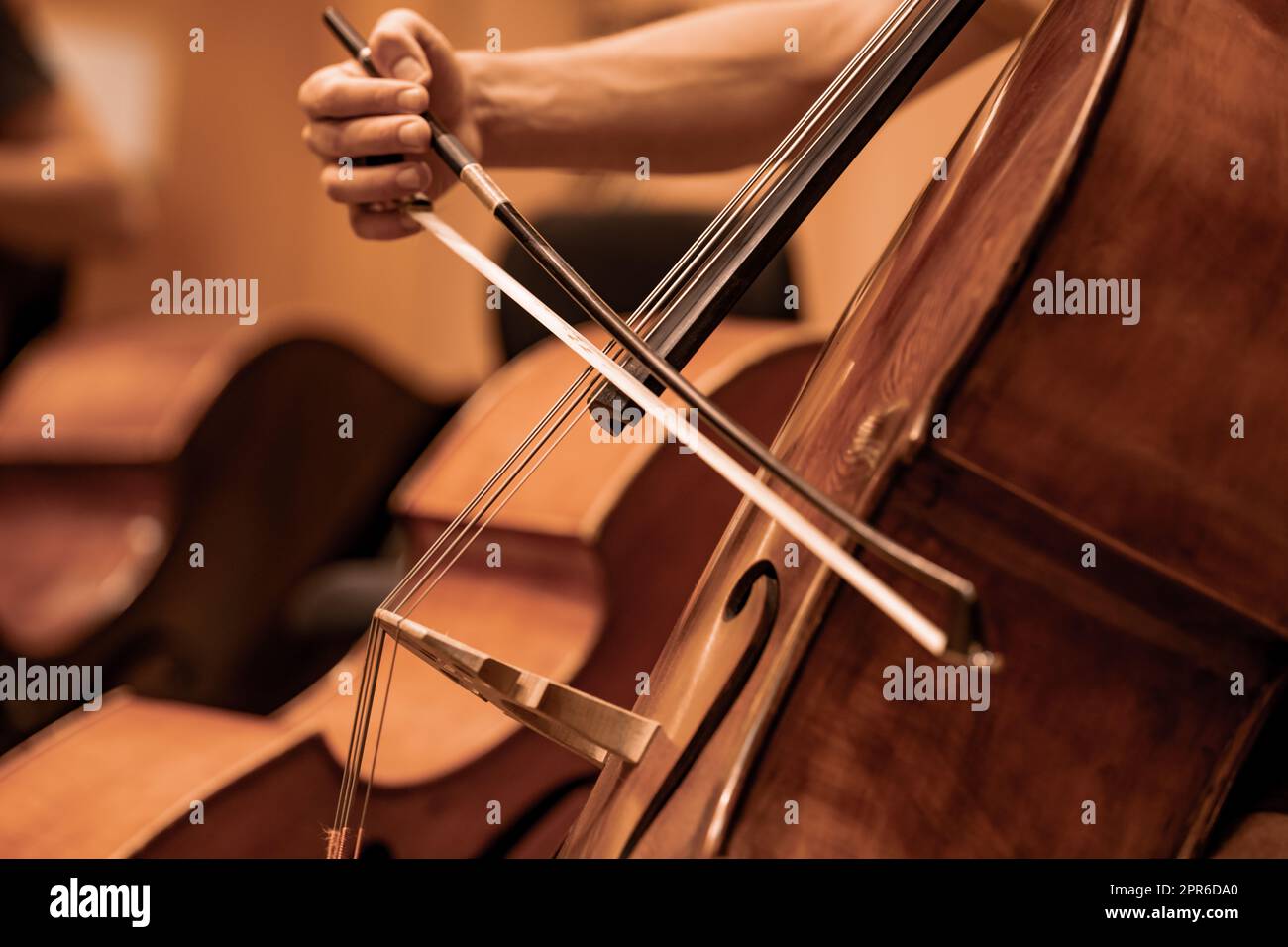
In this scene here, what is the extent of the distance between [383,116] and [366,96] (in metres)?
0.01

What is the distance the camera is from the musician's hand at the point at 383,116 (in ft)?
2.16

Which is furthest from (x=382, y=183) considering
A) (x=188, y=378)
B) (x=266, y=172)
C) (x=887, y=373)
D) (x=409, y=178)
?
(x=266, y=172)

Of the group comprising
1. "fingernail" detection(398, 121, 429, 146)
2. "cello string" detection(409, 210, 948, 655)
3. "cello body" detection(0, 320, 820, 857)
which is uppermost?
"fingernail" detection(398, 121, 429, 146)

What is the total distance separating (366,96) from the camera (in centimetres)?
66

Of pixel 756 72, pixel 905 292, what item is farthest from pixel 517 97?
pixel 905 292

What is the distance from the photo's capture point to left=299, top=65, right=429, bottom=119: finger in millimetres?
656

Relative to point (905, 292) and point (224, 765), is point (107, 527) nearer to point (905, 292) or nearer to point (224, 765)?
point (224, 765)

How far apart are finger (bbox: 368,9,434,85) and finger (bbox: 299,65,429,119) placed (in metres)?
0.02

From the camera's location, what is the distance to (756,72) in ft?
2.58

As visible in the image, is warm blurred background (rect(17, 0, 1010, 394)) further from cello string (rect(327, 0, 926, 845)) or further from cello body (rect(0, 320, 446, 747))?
cello string (rect(327, 0, 926, 845))

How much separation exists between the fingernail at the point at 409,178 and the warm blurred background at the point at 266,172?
1278mm

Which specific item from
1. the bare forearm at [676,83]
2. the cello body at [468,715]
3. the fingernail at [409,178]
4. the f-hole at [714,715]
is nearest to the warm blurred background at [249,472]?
the cello body at [468,715]
